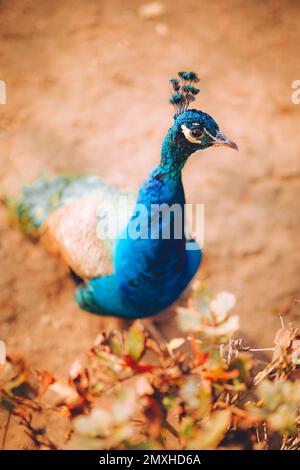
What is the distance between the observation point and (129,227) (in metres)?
1.33

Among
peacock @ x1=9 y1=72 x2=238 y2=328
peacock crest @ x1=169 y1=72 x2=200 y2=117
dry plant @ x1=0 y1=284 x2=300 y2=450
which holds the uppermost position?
peacock crest @ x1=169 y1=72 x2=200 y2=117

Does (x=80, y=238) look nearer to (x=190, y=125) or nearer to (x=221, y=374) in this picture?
(x=190, y=125)

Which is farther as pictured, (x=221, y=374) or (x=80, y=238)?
(x=80, y=238)

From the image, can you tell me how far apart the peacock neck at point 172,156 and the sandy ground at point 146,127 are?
746 millimetres

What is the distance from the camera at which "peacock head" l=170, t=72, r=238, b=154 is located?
3.71 feet

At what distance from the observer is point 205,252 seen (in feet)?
6.16

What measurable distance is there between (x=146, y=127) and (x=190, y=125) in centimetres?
122

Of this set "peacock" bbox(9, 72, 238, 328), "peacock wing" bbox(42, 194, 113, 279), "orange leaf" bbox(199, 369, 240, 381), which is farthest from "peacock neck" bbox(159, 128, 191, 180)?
"orange leaf" bbox(199, 369, 240, 381)

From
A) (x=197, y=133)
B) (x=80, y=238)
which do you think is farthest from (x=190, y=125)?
(x=80, y=238)

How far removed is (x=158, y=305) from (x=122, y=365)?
0.72 meters

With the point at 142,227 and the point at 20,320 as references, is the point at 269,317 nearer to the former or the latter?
the point at 142,227

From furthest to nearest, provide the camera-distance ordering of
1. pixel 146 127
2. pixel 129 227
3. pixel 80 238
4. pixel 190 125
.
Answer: pixel 146 127 < pixel 80 238 < pixel 129 227 < pixel 190 125

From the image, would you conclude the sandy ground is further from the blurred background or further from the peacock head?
the peacock head

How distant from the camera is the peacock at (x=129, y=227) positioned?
1188 mm
